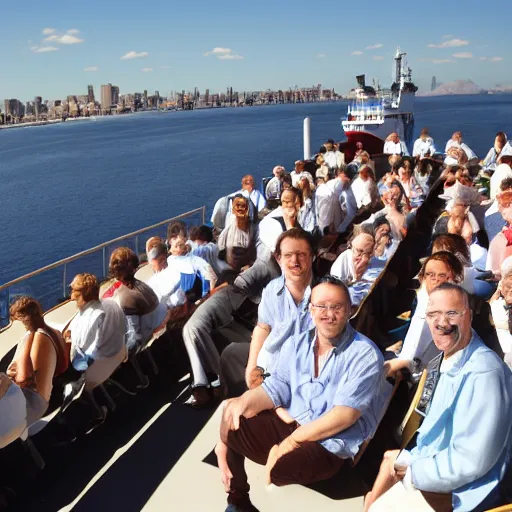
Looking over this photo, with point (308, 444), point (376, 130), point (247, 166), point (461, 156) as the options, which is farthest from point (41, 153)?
point (308, 444)

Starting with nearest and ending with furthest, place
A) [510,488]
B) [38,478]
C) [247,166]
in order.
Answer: [510,488], [38,478], [247,166]

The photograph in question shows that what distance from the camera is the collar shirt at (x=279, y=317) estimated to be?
9.96ft

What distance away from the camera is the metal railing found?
502cm

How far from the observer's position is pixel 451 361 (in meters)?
1.98

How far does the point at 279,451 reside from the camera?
243 centimetres

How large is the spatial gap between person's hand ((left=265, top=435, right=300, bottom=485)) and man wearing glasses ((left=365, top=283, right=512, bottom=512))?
1.40 ft

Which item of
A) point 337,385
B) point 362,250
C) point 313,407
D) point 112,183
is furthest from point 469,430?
point 112,183

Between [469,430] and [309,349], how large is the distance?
877 millimetres

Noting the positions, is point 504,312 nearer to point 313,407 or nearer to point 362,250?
point 313,407

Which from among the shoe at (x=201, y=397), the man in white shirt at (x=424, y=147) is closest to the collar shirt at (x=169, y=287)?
the shoe at (x=201, y=397)

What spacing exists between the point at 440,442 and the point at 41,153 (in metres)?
78.5

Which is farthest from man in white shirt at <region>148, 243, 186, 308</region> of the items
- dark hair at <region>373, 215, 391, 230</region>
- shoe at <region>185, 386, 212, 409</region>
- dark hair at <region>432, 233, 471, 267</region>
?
dark hair at <region>432, 233, 471, 267</region>

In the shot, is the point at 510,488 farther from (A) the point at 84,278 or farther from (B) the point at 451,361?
(A) the point at 84,278

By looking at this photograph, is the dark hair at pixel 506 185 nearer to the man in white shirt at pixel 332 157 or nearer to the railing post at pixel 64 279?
the railing post at pixel 64 279
